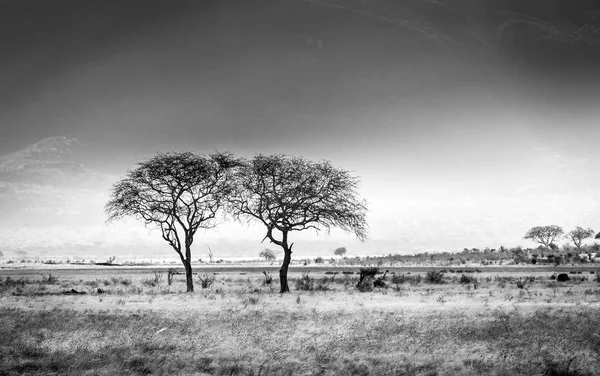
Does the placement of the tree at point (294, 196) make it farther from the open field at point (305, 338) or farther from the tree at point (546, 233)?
the tree at point (546, 233)

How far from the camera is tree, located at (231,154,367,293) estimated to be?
117 ft

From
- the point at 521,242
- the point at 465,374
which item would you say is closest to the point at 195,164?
the point at 465,374

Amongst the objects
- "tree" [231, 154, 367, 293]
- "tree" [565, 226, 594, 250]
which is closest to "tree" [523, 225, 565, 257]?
"tree" [565, 226, 594, 250]

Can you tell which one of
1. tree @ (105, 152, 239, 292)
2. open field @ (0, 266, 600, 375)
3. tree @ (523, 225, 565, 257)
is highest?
tree @ (105, 152, 239, 292)

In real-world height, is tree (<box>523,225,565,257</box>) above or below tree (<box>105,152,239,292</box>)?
below

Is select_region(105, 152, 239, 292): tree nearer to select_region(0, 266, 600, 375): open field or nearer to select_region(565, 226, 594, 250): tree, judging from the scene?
select_region(0, 266, 600, 375): open field

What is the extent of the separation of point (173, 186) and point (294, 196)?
9396 mm

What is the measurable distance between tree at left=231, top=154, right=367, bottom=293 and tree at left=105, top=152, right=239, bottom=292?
86.3 inches

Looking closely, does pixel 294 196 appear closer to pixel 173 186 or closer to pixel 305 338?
pixel 173 186

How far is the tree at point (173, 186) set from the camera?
38.0m

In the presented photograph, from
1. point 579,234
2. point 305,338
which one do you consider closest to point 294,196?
point 305,338

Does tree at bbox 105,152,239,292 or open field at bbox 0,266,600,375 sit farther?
tree at bbox 105,152,239,292

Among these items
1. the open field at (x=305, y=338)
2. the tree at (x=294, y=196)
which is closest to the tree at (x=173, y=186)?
the tree at (x=294, y=196)

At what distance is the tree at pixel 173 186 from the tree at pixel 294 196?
219cm
